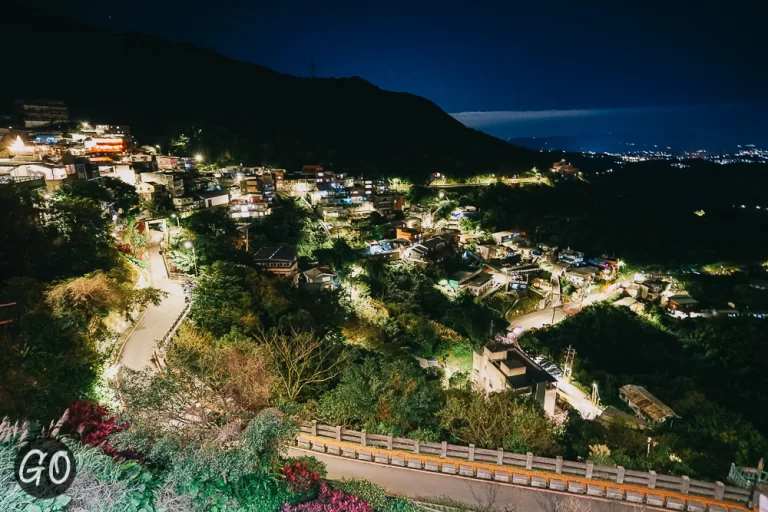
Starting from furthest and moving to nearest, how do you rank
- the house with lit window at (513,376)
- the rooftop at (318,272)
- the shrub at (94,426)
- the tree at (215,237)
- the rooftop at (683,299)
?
the rooftop at (683,299), the rooftop at (318,272), the tree at (215,237), the house with lit window at (513,376), the shrub at (94,426)

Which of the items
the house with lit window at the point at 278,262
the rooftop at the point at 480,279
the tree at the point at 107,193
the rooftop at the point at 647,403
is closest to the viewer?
the rooftop at the point at 647,403

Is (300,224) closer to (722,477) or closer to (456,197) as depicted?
(456,197)

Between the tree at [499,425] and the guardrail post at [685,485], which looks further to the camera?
the tree at [499,425]

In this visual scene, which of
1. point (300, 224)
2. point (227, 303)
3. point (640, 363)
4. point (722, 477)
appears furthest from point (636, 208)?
point (227, 303)

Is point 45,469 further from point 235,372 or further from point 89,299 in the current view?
point 89,299

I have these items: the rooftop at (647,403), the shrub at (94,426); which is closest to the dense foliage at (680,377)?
the rooftop at (647,403)

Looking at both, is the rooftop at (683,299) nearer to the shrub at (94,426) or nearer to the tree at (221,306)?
the tree at (221,306)
